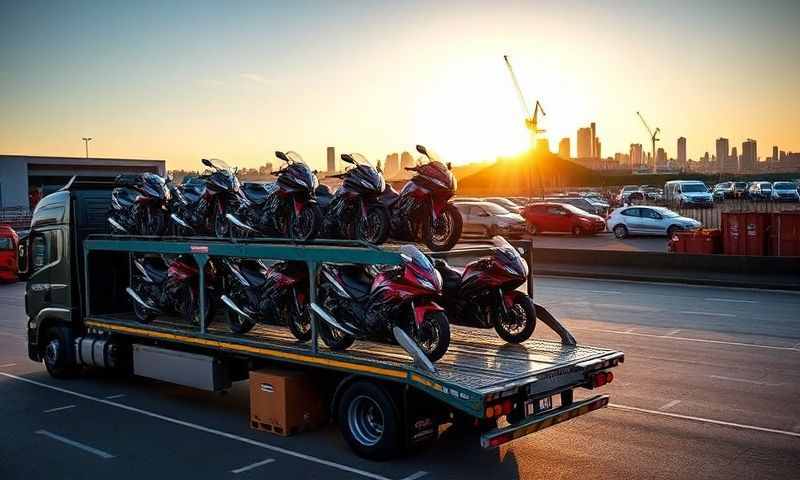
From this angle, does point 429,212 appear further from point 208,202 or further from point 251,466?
point 208,202

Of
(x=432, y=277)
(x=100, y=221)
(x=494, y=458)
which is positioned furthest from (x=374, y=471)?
(x=100, y=221)

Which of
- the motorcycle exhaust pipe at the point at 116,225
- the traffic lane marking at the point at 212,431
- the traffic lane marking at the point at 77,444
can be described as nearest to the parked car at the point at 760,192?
the motorcycle exhaust pipe at the point at 116,225

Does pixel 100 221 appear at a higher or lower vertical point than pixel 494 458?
higher

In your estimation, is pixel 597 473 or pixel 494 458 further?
pixel 494 458

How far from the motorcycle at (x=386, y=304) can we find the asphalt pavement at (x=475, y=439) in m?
1.20

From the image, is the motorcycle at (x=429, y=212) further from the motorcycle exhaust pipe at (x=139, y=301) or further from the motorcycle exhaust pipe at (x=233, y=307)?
the motorcycle exhaust pipe at (x=139, y=301)

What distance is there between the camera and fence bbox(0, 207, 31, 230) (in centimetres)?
4556

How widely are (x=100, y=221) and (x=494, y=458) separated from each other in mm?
7742

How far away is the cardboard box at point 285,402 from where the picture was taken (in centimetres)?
938

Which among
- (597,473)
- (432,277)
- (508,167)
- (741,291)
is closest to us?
(597,473)

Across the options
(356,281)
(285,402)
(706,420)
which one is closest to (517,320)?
(356,281)

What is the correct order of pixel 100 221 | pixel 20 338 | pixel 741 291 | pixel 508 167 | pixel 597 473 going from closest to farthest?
pixel 597 473 → pixel 100 221 → pixel 20 338 → pixel 741 291 → pixel 508 167

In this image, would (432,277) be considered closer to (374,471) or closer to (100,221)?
(374,471)

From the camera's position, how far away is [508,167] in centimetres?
14575
